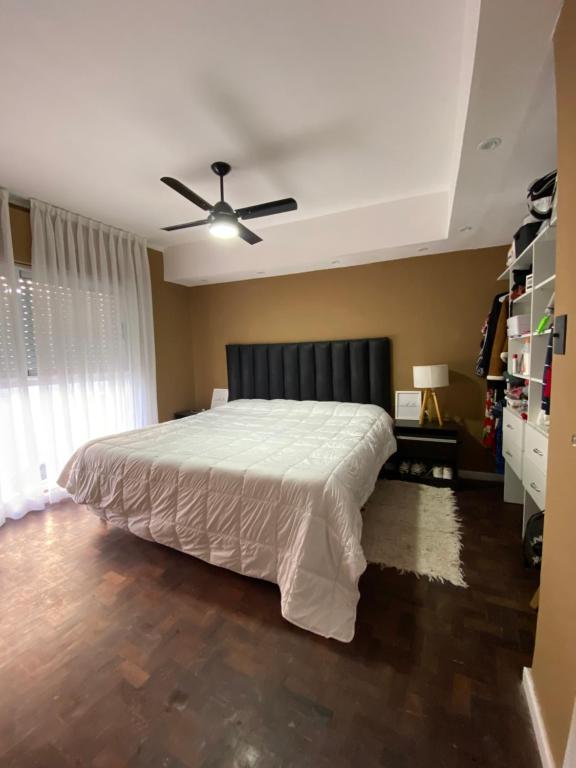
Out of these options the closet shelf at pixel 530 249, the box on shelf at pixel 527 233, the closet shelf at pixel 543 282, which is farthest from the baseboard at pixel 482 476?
the box on shelf at pixel 527 233

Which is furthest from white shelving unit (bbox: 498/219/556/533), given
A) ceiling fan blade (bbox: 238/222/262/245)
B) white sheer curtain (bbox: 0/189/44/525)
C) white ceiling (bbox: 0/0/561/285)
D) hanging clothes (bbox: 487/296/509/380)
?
white sheer curtain (bbox: 0/189/44/525)

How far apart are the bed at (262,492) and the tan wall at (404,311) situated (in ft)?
3.14

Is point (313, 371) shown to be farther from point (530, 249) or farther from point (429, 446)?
point (530, 249)

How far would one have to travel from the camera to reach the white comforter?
156 centimetres

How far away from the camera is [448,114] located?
6.19 ft

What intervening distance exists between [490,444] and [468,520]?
0.81 m

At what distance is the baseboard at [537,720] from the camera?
40.4 inches

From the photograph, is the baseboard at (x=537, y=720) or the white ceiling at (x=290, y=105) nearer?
the baseboard at (x=537, y=720)

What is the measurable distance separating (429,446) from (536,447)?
1288mm

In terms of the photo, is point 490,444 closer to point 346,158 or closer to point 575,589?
point 575,589

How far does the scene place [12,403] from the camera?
274 centimetres

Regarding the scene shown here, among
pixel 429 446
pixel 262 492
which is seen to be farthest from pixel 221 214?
pixel 429 446

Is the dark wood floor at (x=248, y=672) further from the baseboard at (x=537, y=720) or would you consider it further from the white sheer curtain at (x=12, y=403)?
the white sheer curtain at (x=12, y=403)

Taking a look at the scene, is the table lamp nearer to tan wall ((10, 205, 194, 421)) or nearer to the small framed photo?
the small framed photo
